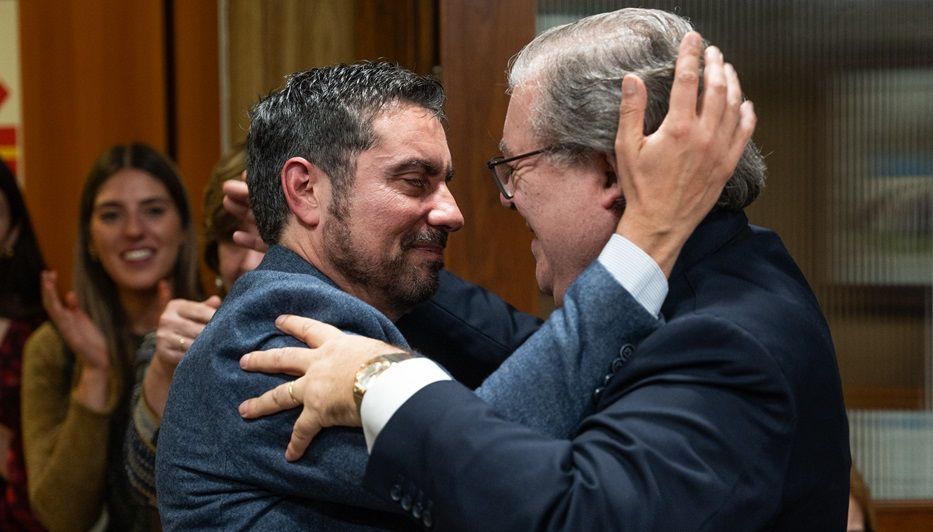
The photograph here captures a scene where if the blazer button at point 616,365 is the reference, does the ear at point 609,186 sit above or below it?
above

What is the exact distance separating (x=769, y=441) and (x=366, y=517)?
50cm

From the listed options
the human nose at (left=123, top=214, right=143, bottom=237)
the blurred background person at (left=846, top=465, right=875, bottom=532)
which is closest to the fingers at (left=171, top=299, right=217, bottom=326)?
the human nose at (left=123, top=214, right=143, bottom=237)

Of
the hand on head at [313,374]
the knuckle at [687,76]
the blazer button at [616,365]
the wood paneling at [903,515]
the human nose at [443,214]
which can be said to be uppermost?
the knuckle at [687,76]

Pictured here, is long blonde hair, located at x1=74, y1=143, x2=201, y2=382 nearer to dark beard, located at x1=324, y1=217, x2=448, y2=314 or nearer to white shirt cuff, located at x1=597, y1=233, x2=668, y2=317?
dark beard, located at x1=324, y1=217, x2=448, y2=314

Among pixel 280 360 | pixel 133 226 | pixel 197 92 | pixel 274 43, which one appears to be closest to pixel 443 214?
pixel 280 360

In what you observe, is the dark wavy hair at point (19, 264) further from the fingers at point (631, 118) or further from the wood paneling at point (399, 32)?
the fingers at point (631, 118)

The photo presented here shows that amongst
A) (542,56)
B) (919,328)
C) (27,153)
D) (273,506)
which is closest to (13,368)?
(27,153)

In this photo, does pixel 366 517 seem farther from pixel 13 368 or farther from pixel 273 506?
pixel 13 368

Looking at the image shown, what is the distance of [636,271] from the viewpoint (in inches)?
52.2

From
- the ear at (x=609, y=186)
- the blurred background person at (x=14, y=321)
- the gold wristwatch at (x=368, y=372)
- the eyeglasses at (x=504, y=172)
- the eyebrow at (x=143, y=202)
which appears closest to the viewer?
the gold wristwatch at (x=368, y=372)

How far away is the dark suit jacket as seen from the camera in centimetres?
122

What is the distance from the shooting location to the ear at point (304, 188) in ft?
5.54

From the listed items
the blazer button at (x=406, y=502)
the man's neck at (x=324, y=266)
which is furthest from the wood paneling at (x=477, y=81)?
the blazer button at (x=406, y=502)

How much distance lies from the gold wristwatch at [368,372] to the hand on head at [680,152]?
0.99 ft
